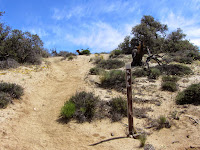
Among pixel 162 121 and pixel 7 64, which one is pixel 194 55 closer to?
pixel 162 121

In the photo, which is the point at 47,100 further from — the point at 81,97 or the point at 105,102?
the point at 105,102

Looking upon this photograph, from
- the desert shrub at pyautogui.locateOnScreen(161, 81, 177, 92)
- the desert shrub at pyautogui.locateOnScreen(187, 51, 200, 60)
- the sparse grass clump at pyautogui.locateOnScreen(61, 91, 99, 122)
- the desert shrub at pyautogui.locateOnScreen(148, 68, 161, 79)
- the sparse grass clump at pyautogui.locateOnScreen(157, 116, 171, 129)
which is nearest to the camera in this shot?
the sparse grass clump at pyautogui.locateOnScreen(157, 116, 171, 129)

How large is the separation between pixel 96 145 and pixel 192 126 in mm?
3437

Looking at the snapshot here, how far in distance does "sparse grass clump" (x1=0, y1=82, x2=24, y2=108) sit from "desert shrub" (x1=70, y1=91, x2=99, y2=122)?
270cm

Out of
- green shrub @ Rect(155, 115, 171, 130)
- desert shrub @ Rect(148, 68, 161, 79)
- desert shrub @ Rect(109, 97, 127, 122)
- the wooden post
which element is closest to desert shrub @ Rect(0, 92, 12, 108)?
desert shrub @ Rect(109, 97, 127, 122)

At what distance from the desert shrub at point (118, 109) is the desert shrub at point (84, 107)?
0.81 metres

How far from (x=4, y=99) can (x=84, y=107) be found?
11.1 ft

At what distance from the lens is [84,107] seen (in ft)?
21.7

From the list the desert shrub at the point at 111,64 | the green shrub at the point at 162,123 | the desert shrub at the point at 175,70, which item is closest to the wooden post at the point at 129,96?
the green shrub at the point at 162,123

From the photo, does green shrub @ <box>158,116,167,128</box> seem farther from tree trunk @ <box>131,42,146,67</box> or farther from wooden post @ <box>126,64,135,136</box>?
tree trunk @ <box>131,42,146,67</box>

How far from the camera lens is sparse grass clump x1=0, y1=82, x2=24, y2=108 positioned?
6379mm

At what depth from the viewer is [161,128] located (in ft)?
18.7

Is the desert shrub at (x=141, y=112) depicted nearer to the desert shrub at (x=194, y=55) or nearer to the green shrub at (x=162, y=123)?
the green shrub at (x=162, y=123)

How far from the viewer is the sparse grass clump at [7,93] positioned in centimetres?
638
